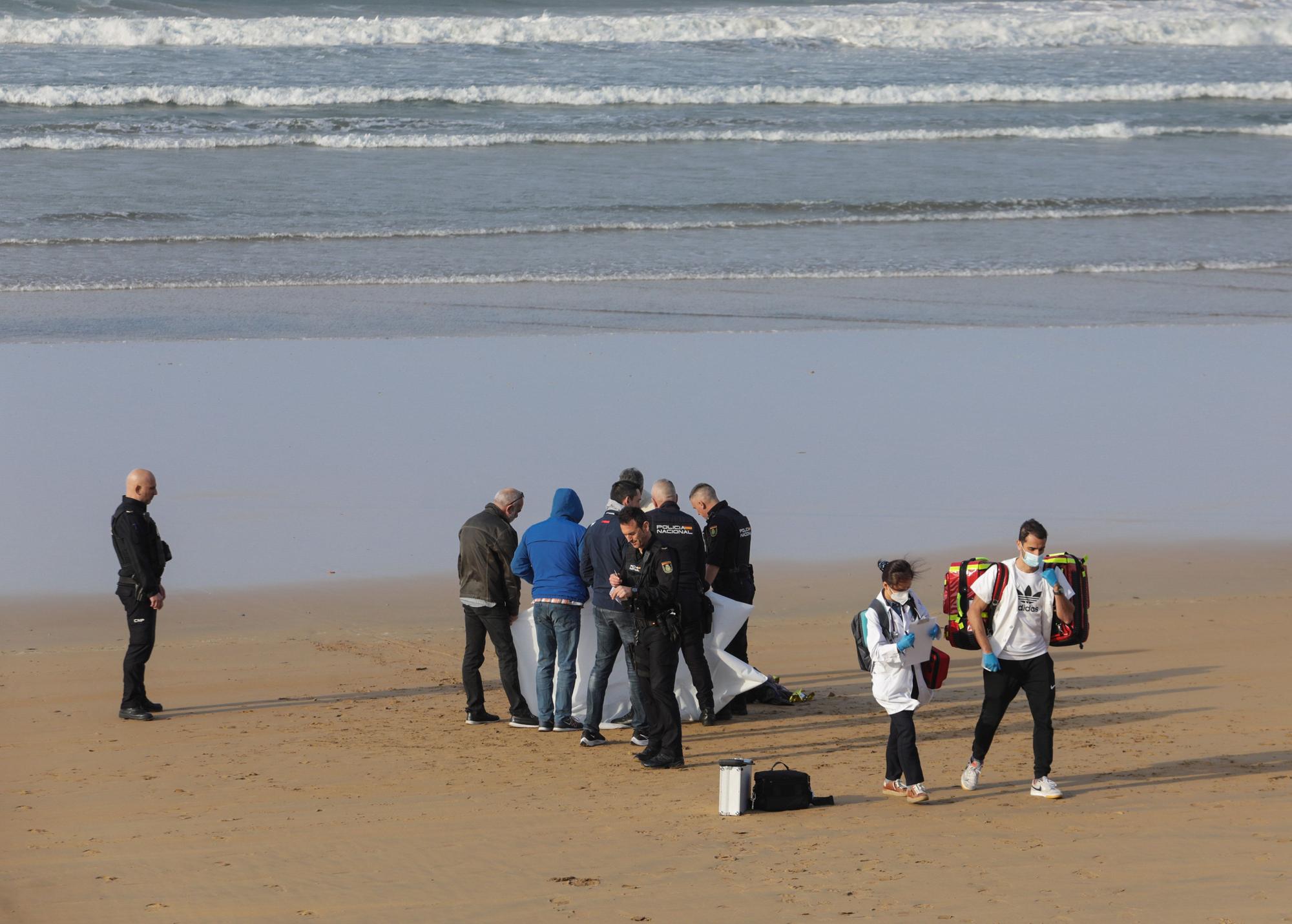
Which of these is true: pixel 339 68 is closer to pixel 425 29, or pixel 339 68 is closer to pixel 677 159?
pixel 425 29

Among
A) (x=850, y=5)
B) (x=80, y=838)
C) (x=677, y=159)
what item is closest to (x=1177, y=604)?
(x=80, y=838)

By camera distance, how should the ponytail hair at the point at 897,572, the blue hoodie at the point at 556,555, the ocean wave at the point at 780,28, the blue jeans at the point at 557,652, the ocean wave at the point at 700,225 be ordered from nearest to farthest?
the ponytail hair at the point at 897,572 < the blue hoodie at the point at 556,555 < the blue jeans at the point at 557,652 < the ocean wave at the point at 700,225 < the ocean wave at the point at 780,28

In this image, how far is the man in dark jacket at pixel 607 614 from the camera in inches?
320

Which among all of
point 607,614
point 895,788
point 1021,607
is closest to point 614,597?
point 607,614

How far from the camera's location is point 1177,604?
34.8 ft

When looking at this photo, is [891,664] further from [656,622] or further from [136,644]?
[136,644]

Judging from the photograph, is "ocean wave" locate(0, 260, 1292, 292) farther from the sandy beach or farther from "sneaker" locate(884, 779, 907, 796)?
"sneaker" locate(884, 779, 907, 796)

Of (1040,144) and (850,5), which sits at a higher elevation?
(850,5)

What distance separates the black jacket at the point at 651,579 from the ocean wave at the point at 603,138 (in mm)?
24236

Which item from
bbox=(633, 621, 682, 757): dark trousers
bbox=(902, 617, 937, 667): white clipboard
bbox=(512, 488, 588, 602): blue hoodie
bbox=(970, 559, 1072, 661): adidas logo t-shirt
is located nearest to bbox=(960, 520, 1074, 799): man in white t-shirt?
bbox=(970, 559, 1072, 661): adidas logo t-shirt

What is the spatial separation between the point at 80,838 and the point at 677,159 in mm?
24651

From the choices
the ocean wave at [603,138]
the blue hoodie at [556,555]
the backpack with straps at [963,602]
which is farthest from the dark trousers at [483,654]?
the ocean wave at [603,138]

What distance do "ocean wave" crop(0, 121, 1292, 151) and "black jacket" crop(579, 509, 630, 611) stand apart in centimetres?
2381

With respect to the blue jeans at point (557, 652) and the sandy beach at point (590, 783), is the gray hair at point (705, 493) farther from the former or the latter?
the sandy beach at point (590, 783)
